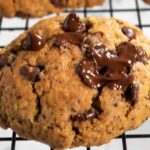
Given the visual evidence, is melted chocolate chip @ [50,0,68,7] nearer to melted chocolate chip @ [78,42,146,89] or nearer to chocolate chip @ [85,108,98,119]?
melted chocolate chip @ [78,42,146,89]

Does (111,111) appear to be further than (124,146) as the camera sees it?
No

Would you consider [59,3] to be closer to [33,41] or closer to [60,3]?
[60,3]

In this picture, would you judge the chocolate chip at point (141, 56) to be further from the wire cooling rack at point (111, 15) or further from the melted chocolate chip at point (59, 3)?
the melted chocolate chip at point (59, 3)

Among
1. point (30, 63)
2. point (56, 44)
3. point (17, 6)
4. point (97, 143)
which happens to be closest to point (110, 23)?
point (56, 44)

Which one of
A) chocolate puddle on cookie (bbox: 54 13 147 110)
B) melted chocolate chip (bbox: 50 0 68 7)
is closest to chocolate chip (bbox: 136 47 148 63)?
chocolate puddle on cookie (bbox: 54 13 147 110)

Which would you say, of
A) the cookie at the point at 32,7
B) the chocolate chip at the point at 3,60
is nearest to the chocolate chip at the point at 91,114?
the chocolate chip at the point at 3,60

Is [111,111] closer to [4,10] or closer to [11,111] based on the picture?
[11,111]
